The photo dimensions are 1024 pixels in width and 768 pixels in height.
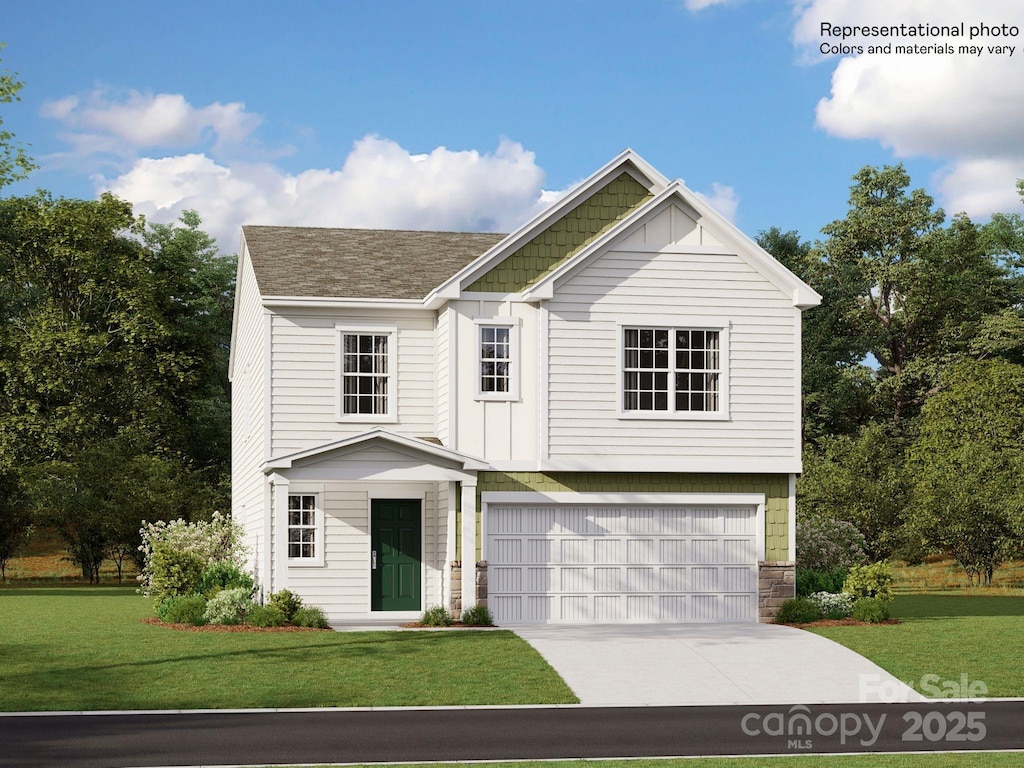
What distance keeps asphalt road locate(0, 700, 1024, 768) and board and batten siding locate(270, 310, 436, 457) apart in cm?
1206

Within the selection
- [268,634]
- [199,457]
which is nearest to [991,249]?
[199,457]

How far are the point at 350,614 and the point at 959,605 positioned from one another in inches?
624

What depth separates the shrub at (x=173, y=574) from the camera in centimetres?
2950

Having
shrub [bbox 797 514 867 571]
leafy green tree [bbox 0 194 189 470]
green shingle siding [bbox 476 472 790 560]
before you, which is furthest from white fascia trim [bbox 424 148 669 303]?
leafy green tree [bbox 0 194 189 470]

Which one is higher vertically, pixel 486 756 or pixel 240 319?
pixel 240 319

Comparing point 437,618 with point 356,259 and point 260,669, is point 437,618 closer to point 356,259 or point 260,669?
point 260,669

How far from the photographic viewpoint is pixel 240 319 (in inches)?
1487

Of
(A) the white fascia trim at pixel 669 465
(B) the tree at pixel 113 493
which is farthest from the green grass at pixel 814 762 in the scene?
(B) the tree at pixel 113 493

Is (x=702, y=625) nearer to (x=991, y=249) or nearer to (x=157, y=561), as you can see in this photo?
(x=157, y=561)

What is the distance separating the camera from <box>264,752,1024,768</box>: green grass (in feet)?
43.4

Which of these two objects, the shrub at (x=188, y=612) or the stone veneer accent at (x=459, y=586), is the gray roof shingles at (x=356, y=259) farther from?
the shrub at (x=188, y=612)

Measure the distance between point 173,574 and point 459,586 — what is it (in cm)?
716

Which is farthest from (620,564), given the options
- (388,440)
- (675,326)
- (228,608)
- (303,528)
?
(228,608)

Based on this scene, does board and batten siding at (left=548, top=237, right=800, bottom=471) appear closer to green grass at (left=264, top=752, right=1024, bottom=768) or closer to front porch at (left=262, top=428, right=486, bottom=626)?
front porch at (left=262, top=428, right=486, bottom=626)
